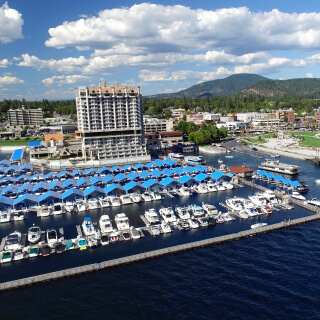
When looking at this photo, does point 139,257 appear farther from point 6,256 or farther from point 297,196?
point 297,196

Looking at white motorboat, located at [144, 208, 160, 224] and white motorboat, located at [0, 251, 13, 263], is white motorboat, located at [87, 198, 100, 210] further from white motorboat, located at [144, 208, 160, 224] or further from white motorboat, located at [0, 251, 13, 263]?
white motorboat, located at [0, 251, 13, 263]

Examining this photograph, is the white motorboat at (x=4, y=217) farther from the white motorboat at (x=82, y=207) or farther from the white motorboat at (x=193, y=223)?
the white motorboat at (x=193, y=223)

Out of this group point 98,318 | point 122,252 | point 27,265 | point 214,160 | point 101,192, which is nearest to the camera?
point 98,318

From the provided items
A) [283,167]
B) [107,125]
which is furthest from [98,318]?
[107,125]

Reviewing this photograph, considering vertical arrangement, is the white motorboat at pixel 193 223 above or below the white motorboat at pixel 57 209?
below

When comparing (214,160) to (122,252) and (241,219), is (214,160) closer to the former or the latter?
(241,219)

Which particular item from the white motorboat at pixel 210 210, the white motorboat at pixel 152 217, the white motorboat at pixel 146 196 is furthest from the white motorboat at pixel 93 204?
the white motorboat at pixel 210 210

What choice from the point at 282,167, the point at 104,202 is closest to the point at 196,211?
the point at 104,202
